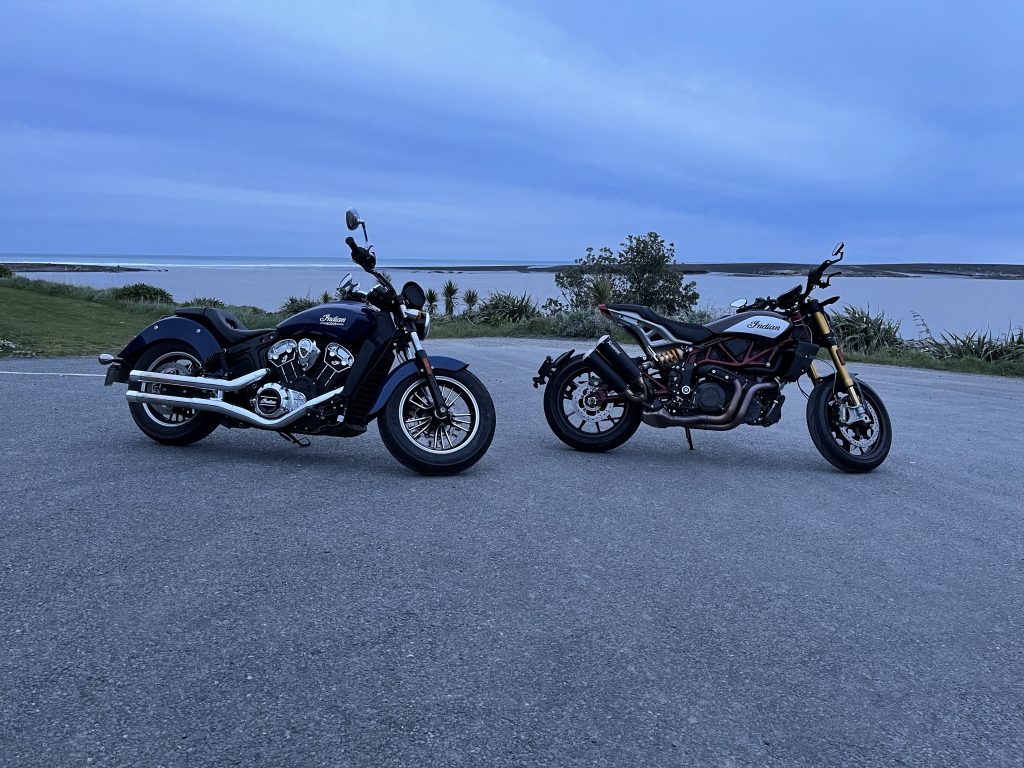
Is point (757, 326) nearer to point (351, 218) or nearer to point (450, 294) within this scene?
point (351, 218)

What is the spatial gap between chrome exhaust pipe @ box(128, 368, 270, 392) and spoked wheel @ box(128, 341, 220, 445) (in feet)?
0.37

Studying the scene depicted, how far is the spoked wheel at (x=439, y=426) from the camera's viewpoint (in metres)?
5.66

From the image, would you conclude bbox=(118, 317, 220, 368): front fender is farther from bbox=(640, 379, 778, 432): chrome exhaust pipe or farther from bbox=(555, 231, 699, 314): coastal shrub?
bbox=(555, 231, 699, 314): coastal shrub

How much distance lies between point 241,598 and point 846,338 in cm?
2018

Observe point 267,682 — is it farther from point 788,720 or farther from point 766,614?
point 766,614

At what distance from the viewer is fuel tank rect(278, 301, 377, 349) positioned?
236 inches

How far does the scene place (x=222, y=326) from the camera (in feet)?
20.7

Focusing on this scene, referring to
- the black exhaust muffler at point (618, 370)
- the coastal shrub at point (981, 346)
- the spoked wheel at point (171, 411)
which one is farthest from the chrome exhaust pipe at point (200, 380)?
the coastal shrub at point (981, 346)

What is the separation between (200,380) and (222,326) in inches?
18.4

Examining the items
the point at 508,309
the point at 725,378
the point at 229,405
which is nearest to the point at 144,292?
the point at 508,309

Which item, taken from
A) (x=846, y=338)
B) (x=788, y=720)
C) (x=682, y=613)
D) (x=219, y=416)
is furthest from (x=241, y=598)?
(x=846, y=338)

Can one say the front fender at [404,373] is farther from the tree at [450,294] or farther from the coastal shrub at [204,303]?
the tree at [450,294]

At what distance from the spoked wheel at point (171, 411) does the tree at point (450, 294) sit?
2648 centimetres

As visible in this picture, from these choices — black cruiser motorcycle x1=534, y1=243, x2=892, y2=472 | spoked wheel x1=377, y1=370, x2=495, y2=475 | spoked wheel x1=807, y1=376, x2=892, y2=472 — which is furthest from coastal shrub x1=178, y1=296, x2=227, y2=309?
spoked wheel x1=807, y1=376, x2=892, y2=472
